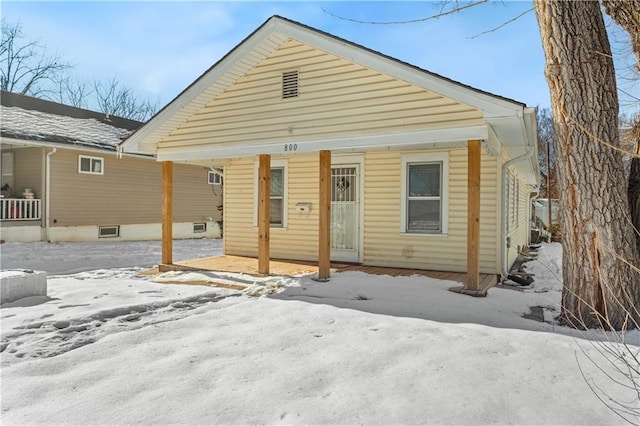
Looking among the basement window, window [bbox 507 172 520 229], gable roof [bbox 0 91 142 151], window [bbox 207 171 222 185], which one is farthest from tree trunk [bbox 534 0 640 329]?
window [bbox 207 171 222 185]

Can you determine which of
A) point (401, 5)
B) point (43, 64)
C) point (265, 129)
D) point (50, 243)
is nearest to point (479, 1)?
point (401, 5)

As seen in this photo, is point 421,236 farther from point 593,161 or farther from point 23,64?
point 23,64

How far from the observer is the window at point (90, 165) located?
13.5 meters

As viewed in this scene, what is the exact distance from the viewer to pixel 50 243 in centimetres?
1238

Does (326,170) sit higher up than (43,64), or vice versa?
(43,64)

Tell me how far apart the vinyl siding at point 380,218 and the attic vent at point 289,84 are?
6.98 ft

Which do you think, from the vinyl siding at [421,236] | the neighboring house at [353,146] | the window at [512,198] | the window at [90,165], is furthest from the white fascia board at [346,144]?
the window at [90,165]

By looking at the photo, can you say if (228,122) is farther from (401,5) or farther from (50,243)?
(50,243)

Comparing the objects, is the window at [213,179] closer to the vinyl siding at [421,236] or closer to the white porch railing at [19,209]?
the white porch railing at [19,209]

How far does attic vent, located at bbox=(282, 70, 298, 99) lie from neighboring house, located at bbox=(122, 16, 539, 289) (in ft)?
0.07

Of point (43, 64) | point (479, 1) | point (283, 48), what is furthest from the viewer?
point (43, 64)

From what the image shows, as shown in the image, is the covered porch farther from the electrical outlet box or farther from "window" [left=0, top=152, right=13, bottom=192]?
"window" [left=0, top=152, right=13, bottom=192]

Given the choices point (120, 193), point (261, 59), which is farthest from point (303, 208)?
point (120, 193)

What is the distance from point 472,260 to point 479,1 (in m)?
3.35
